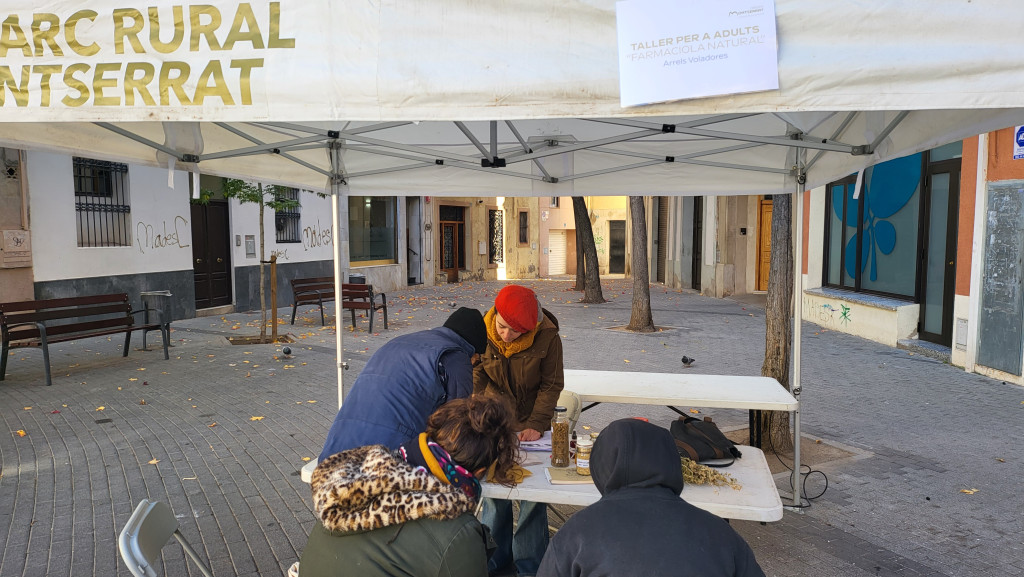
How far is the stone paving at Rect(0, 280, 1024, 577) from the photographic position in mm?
4090

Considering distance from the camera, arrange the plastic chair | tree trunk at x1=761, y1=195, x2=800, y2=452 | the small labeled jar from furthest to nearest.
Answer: tree trunk at x1=761, y1=195, x2=800, y2=452
the small labeled jar
the plastic chair

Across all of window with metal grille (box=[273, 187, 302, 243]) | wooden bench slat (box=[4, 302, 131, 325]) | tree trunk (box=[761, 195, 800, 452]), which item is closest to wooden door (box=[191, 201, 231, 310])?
window with metal grille (box=[273, 187, 302, 243])

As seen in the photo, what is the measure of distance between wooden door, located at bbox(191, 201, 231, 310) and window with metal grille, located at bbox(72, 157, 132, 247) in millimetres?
2013

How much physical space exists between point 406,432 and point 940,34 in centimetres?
220

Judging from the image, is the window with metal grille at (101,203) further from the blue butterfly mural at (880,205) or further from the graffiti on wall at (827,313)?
the graffiti on wall at (827,313)

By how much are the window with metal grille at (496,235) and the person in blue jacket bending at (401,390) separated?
27.4 m

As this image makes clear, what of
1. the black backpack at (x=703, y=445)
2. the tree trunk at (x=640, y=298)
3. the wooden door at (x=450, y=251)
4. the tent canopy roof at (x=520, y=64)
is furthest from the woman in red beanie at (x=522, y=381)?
Result: the wooden door at (x=450, y=251)

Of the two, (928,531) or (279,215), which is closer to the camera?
(928,531)

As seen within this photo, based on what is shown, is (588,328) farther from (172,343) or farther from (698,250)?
(698,250)

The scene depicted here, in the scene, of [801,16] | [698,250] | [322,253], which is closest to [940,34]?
[801,16]

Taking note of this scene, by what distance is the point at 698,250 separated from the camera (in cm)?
2367

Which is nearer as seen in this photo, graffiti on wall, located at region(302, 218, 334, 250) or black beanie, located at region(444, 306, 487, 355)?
black beanie, located at region(444, 306, 487, 355)

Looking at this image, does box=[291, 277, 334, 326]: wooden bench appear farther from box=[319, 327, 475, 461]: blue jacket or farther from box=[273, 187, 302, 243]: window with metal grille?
box=[319, 327, 475, 461]: blue jacket

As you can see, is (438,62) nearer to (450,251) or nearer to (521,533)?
(521,533)
